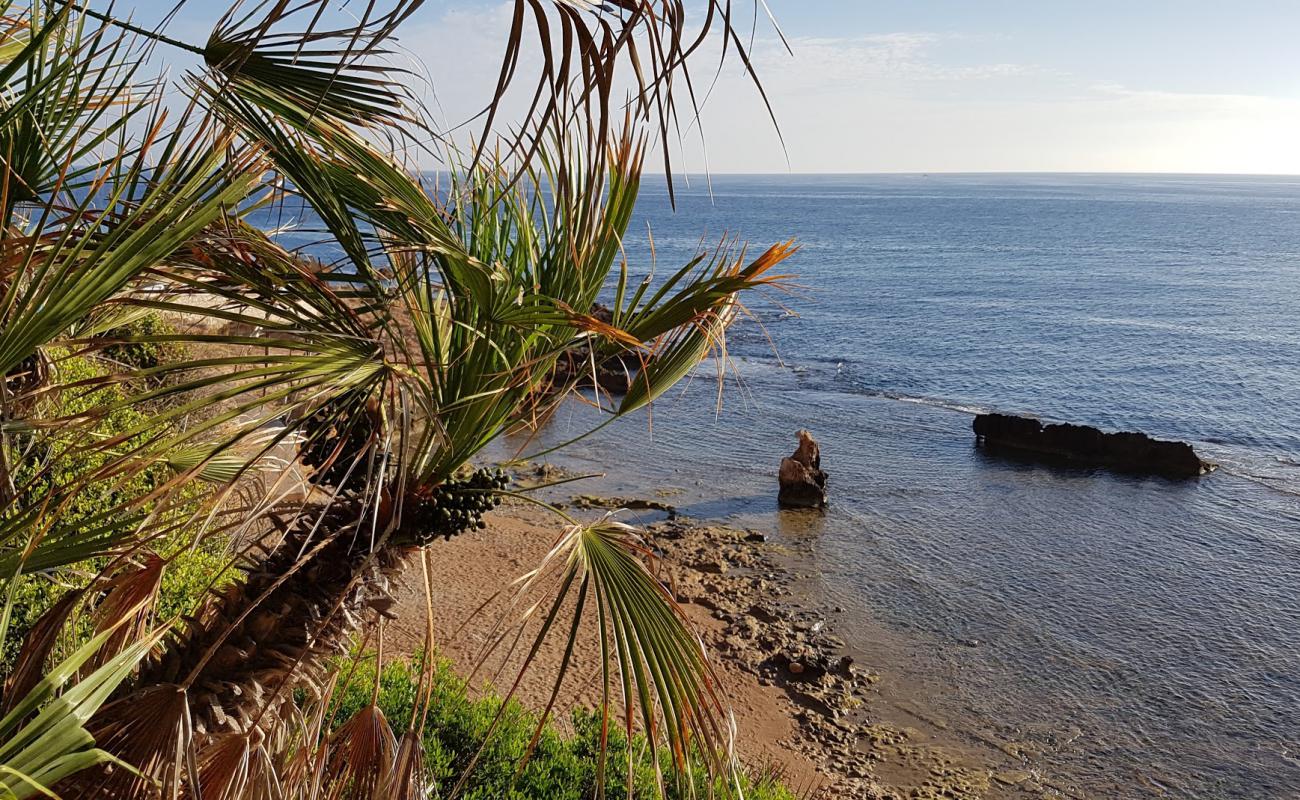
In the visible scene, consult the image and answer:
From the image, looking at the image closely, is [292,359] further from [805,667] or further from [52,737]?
[805,667]

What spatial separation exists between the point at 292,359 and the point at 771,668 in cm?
1267

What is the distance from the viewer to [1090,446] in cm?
2756

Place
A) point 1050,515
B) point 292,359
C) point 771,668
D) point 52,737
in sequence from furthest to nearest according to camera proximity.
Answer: point 1050,515 → point 771,668 → point 292,359 → point 52,737

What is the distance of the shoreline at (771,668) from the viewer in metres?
11.6

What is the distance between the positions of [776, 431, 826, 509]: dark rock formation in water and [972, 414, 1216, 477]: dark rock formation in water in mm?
8901

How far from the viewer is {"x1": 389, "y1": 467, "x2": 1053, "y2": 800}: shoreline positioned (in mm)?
11633

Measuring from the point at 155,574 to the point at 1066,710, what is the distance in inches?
566

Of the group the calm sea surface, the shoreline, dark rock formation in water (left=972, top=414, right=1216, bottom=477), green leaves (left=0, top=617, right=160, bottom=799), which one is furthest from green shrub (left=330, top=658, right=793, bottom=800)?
dark rock formation in water (left=972, top=414, right=1216, bottom=477)

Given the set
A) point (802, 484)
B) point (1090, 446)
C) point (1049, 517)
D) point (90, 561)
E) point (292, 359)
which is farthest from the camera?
point (1090, 446)

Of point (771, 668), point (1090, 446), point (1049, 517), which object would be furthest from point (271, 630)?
point (1090, 446)

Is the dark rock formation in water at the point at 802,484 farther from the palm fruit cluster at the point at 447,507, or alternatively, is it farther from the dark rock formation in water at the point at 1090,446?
the palm fruit cluster at the point at 447,507

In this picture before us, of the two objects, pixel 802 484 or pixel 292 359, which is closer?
pixel 292 359

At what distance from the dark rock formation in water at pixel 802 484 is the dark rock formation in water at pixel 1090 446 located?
890 centimetres

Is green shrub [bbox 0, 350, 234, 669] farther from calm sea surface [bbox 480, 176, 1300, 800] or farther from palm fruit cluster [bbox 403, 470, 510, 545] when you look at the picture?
calm sea surface [bbox 480, 176, 1300, 800]
